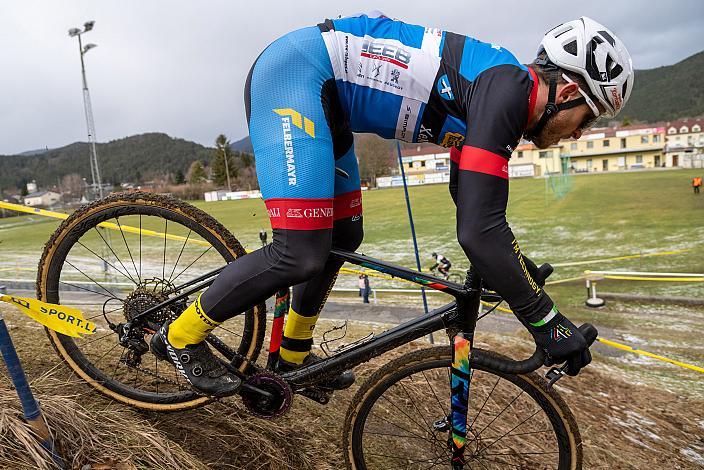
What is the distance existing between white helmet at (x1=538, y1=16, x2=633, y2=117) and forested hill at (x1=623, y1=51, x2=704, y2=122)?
190 m

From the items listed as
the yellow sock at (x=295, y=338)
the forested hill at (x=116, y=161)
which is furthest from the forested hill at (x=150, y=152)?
the yellow sock at (x=295, y=338)

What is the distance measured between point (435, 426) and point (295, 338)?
915 mm

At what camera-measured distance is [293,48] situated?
85.1 inches

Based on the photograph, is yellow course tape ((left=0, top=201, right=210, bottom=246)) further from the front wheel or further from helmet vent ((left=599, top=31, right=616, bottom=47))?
helmet vent ((left=599, top=31, right=616, bottom=47))

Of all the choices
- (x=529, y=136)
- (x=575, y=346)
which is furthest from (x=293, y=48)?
(x=575, y=346)

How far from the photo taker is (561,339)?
6.57 ft

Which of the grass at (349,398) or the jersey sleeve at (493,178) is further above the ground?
the jersey sleeve at (493,178)

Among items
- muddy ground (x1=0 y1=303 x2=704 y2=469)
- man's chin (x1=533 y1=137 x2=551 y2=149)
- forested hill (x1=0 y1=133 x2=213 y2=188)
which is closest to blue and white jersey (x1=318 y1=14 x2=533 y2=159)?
man's chin (x1=533 y1=137 x2=551 y2=149)

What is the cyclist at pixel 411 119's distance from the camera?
188cm

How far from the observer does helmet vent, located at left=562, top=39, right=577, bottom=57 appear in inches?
79.5

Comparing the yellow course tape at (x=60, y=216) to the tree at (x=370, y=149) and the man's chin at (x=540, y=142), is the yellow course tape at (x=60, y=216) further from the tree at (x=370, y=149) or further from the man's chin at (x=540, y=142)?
the man's chin at (x=540, y=142)

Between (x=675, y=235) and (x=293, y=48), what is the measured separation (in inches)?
1130

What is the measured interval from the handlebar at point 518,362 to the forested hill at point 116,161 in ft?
102

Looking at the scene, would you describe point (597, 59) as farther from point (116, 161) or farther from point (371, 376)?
point (116, 161)
